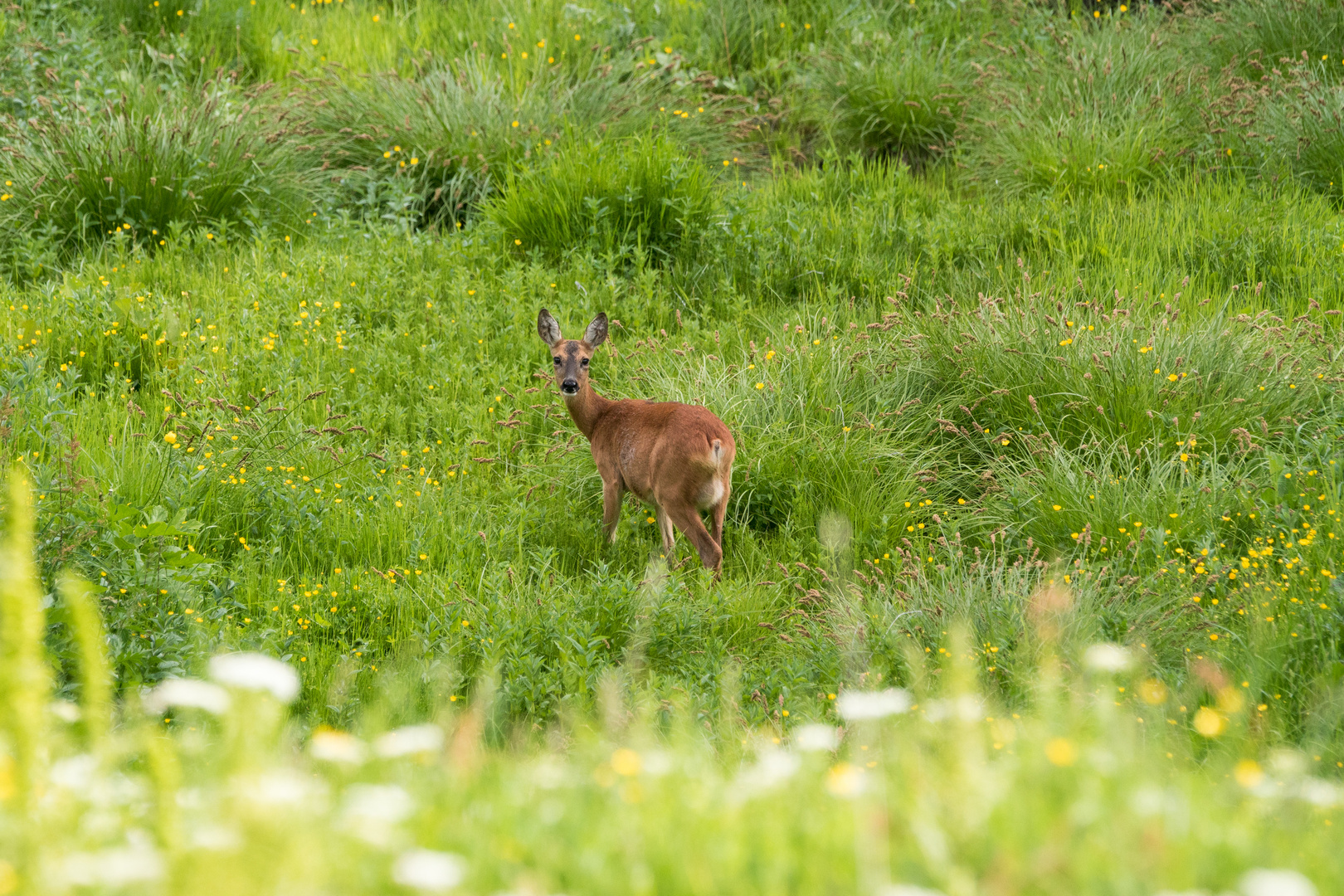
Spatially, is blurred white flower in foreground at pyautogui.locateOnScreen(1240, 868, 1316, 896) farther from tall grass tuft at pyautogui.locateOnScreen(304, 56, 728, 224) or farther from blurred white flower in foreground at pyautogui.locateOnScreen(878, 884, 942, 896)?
tall grass tuft at pyautogui.locateOnScreen(304, 56, 728, 224)

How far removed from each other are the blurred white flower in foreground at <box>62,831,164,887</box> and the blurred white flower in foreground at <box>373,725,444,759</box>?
0.53 m

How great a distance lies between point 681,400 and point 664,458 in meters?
1.19

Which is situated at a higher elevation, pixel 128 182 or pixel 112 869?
pixel 112 869

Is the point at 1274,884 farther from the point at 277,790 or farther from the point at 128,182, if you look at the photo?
the point at 128,182

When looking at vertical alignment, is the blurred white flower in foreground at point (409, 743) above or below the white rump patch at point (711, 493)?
above

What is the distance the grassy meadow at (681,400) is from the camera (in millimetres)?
1913

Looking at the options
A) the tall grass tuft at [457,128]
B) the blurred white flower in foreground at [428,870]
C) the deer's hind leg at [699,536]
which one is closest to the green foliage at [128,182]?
the tall grass tuft at [457,128]

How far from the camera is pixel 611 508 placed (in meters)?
6.45

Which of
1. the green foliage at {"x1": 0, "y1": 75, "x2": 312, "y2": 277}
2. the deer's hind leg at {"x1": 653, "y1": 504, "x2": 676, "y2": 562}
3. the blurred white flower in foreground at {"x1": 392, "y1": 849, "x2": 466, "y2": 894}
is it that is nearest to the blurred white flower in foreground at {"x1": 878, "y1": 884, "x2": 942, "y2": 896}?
the blurred white flower in foreground at {"x1": 392, "y1": 849, "x2": 466, "y2": 894}

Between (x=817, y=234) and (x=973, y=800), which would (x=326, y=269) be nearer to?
(x=817, y=234)

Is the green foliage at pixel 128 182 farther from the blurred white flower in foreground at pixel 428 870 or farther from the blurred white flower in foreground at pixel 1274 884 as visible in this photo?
the blurred white flower in foreground at pixel 1274 884

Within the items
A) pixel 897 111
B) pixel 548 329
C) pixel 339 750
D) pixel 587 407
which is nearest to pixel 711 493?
pixel 587 407

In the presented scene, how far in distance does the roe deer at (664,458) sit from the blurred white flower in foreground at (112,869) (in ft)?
14.6

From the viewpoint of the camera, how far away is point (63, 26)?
37.9 feet
